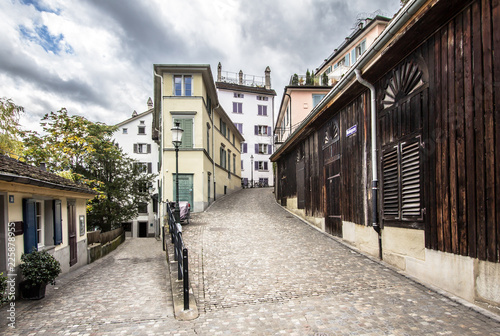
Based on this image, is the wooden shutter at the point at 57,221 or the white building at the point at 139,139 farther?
the white building at the point at 139,139

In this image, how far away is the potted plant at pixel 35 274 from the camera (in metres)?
6.62

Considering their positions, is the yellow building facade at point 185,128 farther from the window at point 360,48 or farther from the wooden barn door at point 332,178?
the window at point 360,48

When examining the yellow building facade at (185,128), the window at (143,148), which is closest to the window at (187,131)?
the yellow building facade at (185,128)

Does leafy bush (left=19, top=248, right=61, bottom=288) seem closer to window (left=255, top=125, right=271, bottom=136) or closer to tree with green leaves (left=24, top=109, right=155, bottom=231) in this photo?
tree with green leaves (left=24, top=109, right=155, bottom=231)

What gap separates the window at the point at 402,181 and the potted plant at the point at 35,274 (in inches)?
295

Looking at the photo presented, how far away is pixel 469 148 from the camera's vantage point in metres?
5.03

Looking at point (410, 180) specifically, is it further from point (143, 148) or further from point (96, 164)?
point (143, 148)

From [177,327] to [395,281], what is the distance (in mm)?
4217

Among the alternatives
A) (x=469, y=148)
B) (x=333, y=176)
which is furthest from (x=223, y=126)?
(x=469, y=148)

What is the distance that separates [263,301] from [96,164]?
22.2 meters

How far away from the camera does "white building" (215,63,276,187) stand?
4547 cm

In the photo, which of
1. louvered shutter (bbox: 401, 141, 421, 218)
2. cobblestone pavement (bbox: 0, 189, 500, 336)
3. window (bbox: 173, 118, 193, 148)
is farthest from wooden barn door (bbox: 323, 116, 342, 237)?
window (bbox: 173, 118, 193, 148)

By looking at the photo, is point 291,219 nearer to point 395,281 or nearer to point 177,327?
point 395,281

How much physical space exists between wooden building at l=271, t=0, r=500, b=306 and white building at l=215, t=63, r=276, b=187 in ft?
117
